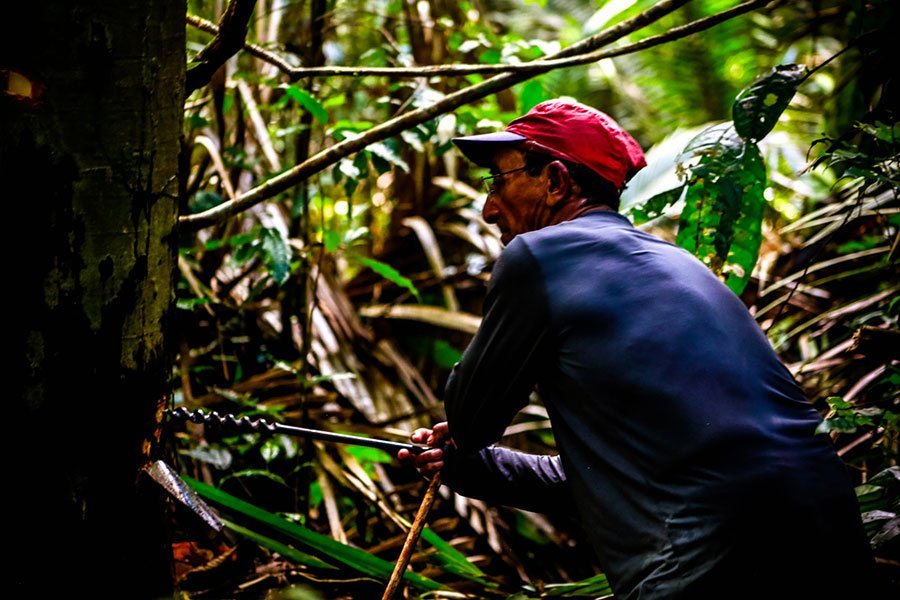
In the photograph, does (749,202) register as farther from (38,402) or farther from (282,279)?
(38,402)

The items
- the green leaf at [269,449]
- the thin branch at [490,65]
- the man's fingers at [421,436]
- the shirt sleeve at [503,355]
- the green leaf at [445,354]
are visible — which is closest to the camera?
the shirt sleeve at [503,355]

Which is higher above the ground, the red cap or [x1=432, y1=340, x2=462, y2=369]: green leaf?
the red cap

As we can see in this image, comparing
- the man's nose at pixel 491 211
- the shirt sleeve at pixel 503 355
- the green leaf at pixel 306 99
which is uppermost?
the green leaf at pixel 306 99

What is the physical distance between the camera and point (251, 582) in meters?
2.03

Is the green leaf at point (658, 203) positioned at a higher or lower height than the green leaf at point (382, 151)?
lower

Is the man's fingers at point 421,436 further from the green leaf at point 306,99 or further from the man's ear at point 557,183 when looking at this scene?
the green leaf at point 306,99

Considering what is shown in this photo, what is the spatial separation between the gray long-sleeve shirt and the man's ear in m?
0.14

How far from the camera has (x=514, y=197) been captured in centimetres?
174

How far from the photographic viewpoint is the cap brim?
1.70 metres

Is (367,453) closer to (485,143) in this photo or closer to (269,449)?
(269,449)

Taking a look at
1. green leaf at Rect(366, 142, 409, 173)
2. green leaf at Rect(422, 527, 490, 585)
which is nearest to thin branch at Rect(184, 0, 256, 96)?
green leaf at Rect(366, 142, 409, 173)

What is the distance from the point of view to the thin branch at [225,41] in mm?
1498

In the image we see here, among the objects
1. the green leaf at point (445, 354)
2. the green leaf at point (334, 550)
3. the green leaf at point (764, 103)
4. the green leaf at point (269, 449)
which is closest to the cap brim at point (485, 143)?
the green leaf at point (764, 103)

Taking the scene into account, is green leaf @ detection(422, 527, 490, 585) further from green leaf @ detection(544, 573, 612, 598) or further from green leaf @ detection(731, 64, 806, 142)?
green leaf @ detection(731, 64, 806, 142)
